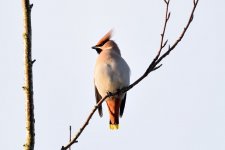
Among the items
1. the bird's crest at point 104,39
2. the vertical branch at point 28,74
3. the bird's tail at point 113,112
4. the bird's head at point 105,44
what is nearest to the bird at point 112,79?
the bird's tail at point 113,112

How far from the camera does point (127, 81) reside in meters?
4.79

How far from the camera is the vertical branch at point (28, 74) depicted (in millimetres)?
2568

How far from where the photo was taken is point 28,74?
2.58 metres

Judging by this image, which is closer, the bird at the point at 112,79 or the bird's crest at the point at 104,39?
the bird at the point at 112,79

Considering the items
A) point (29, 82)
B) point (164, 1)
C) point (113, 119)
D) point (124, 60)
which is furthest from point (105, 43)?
point (29, 82)

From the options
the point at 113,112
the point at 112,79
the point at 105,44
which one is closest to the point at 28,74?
the point at 112,79

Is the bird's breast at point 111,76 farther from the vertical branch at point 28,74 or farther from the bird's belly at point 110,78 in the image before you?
the vertical branch at point 28,74

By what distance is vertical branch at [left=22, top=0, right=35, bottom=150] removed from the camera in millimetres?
2568

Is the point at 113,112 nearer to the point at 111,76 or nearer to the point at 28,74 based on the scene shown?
the point at 111,76

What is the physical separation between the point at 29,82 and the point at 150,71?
74cm

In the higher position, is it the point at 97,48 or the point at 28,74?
the point at 97,48

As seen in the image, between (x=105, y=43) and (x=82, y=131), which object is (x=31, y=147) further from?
(x=105, y=43)

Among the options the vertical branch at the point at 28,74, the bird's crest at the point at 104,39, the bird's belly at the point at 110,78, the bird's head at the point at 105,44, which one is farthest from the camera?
the bird's crest at the point at 104,39

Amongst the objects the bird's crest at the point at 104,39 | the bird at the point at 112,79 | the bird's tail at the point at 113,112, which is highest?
the bird's crest at the point at 104,39
